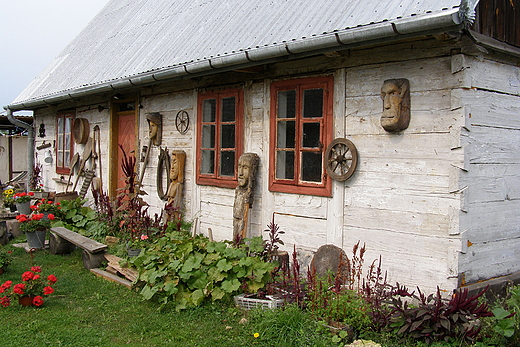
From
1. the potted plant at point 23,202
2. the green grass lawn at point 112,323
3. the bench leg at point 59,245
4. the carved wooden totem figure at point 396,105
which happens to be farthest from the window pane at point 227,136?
the potted plant at point 23,202

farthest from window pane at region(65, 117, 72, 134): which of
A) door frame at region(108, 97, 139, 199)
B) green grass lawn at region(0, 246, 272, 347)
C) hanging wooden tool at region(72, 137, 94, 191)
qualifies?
green grass lawn at region(0, 246, 272, 347)

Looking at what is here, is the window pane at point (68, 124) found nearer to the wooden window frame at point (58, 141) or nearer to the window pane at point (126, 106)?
the wooden window frame at point (58, 141)

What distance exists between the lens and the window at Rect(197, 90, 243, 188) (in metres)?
7.05

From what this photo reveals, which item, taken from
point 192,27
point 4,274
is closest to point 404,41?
point 192,27

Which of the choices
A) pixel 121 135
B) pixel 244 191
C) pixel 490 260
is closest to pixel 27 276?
pixel 244 191

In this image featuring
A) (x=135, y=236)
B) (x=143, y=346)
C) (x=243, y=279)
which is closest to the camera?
(x=143, y=346)

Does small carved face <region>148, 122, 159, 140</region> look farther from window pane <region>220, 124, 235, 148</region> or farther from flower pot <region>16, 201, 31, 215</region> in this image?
flower pot <region>16, 201, 31, 215</region>

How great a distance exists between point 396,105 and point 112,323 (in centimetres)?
336

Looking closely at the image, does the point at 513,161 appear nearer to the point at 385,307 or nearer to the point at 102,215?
the point at 385,307

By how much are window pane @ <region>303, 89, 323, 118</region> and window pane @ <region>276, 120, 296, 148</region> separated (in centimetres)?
25

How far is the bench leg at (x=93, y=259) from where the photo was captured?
22.8 ft

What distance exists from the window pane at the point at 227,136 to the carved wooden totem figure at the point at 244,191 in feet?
2.06

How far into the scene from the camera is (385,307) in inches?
172

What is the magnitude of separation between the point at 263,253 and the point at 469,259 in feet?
6.71
